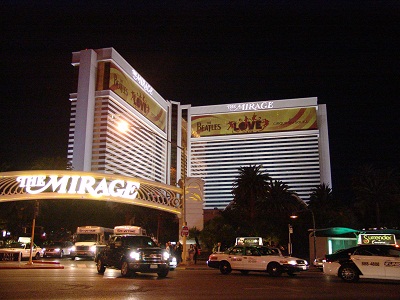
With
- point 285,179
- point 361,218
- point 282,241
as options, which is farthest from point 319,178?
point 282,241

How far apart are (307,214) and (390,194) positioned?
12.2 metres

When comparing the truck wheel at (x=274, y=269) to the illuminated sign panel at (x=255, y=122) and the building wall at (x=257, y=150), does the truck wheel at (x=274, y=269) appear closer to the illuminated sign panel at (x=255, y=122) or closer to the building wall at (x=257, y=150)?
the building wall at (x=257, y=150)

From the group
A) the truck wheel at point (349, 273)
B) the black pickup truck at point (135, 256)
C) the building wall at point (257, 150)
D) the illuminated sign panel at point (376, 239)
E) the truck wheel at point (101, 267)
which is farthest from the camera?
the building wall at point (257, 150)

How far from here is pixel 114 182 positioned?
32.2 m

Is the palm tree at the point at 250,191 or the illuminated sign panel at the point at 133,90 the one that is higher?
the illuminated sign panel at the point at 133,90

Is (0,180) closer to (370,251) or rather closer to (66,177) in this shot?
(66,177)

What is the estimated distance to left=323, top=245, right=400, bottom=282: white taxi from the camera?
16500mm

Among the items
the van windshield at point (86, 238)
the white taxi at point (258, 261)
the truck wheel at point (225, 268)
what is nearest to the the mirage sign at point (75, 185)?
the van windshield at point (86, 238)

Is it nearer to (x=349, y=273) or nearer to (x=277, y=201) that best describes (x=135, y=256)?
(x=349, y=273)

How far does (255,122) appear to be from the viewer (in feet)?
518

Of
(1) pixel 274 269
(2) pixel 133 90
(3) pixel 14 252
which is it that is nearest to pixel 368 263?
(1) pixel 274 269

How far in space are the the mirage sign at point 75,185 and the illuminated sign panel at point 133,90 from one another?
8990 centimetres

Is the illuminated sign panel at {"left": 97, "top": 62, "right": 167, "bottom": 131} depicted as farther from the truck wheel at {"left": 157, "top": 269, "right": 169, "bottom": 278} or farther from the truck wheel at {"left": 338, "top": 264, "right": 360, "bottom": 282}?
the truck wheel at {"left": 338, "top": 264, "right": 360, "bottom": 282}

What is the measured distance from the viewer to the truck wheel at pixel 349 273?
17.0 metres
